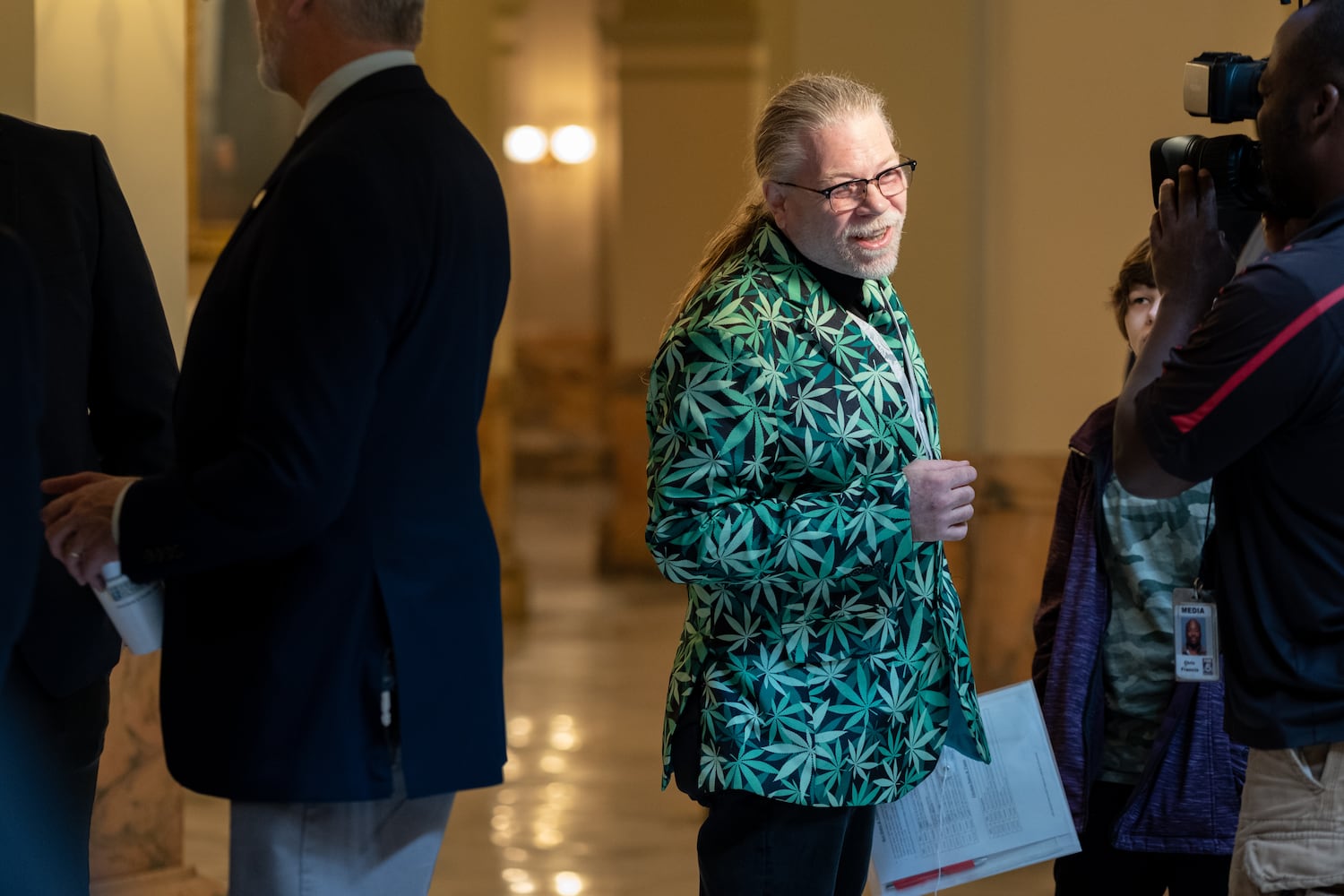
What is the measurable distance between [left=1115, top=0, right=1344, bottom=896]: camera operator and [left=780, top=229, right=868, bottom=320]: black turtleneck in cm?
72

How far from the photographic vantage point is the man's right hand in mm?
2557

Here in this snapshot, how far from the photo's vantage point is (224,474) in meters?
1.84

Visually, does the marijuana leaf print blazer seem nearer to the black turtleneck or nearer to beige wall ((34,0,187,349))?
the black turtleneck

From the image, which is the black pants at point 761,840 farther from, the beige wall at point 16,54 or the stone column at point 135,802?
the beige wall at point 16,54

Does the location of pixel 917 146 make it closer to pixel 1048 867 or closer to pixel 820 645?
pixel 1048 867

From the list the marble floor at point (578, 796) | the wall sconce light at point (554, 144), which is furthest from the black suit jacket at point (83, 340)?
the wall sconce light at point (554, 144)

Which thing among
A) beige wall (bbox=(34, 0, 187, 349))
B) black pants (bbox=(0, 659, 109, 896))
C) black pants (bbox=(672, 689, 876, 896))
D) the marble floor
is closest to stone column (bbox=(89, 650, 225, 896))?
the marble floor

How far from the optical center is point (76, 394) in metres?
2.44

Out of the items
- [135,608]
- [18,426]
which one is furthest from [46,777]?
[18,426]

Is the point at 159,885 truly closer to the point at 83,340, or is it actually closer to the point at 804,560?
the point at 83,340

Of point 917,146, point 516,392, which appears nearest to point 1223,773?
point 917,146

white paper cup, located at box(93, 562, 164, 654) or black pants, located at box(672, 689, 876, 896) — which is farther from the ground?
white paper cup, located at box(93, 562, 164, 654)

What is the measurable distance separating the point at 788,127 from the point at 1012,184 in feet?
8.13

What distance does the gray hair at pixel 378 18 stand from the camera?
202 centimetres
